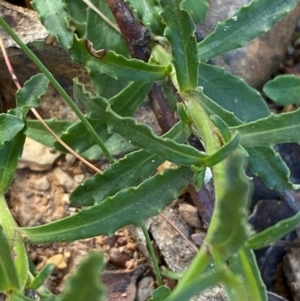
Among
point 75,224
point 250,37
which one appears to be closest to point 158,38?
point 250,37

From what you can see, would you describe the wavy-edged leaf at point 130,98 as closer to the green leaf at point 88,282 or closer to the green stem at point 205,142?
the green stem at point 205,142

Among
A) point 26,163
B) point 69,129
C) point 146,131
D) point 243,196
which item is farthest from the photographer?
point 26,163

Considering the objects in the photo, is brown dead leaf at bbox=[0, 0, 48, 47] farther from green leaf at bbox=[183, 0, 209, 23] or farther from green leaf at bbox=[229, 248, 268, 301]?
green leaf at bbox=[229, 248, 268, 301]

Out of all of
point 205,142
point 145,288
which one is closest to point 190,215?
point 145,288

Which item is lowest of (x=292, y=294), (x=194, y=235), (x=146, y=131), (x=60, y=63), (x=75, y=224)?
(x=292, y=294)

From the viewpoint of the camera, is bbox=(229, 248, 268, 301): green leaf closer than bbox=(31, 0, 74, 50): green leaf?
Yes

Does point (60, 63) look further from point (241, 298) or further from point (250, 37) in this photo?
point (241, 298)

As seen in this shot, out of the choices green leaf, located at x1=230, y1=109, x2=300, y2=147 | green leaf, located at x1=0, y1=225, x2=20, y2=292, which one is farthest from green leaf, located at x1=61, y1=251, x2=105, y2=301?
green leaf, located at x1=230, y1=109, x2=300, y2=147
